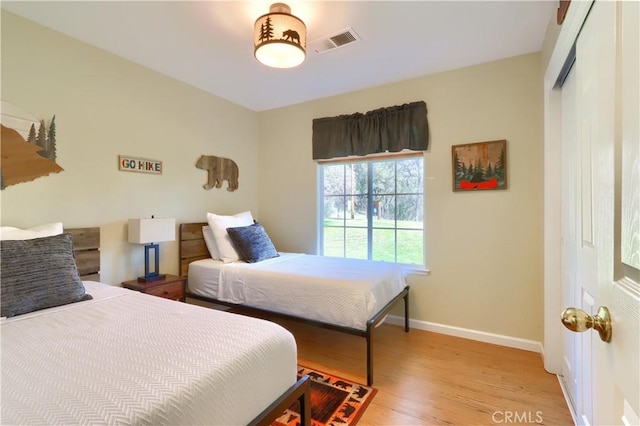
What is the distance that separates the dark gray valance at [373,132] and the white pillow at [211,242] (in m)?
1.52

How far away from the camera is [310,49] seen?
7.85ft

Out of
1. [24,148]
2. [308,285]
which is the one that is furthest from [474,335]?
[24,148]

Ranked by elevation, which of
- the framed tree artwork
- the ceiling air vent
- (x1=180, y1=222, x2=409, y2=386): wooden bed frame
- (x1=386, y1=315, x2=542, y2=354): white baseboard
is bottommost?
(x1=386, y1=315, x2=542, y2=354): white baseboard

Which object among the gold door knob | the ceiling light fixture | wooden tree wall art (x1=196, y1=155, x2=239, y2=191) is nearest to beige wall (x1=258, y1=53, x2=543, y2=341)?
the ceiling light fixture

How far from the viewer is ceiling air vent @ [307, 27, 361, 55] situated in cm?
217

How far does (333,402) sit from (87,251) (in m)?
2.16

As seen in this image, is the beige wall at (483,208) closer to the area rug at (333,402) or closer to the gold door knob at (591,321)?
the area rug at (333,402)

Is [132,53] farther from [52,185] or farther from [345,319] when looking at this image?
[345,319]

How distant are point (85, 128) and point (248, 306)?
196 cm

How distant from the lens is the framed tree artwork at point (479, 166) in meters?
2.57

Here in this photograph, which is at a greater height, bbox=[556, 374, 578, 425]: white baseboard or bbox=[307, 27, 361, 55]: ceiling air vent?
bbox=[307, 27, 361, 55]: ceiling air vent

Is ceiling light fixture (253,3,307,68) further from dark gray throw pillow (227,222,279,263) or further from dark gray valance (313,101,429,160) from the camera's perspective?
dark gray throw pillow (227,222,279,263)

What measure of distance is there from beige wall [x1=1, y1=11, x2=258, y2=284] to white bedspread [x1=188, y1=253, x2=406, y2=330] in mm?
697

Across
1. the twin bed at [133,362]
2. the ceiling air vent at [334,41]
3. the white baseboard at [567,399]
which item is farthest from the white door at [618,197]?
the ceiling air vent at [334,41]
